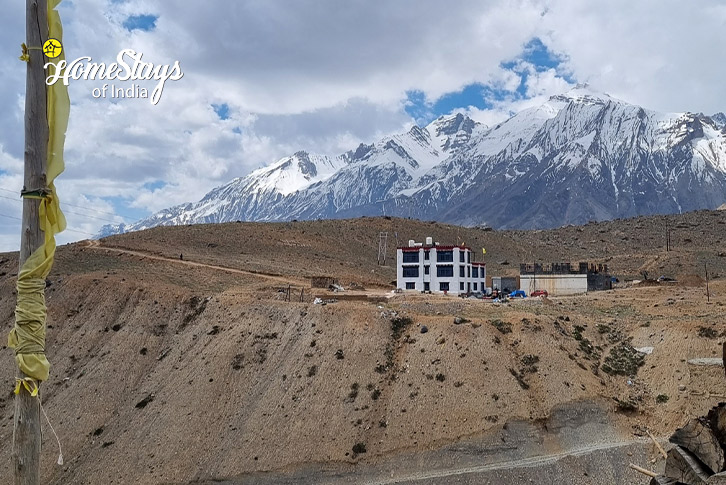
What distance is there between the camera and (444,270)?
63.3 metres

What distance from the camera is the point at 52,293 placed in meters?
48.8

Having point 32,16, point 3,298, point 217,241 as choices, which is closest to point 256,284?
point 3,298

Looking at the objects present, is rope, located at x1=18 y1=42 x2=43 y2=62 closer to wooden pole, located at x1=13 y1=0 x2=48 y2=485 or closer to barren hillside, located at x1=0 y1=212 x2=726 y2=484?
wooden pole, located at x1=13 y1=0 x2=48 y2=485

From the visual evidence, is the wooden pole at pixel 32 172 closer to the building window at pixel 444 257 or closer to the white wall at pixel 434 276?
the white wall at pixel 434 276

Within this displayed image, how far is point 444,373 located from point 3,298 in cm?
3829

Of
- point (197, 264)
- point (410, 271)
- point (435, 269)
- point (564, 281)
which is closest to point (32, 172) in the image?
point (197, 264)

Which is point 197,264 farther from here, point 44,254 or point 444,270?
point 44,254

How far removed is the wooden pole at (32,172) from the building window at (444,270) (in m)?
57.7

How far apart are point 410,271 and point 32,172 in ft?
192

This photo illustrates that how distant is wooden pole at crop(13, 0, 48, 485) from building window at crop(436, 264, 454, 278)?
57672 mm

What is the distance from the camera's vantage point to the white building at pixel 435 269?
6303 centimetres

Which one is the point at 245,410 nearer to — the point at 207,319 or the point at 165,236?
the point at 207,319

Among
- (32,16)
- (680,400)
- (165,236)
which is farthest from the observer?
(165,236)

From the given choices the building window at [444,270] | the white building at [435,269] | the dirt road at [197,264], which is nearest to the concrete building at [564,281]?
the white building at [435,269]
